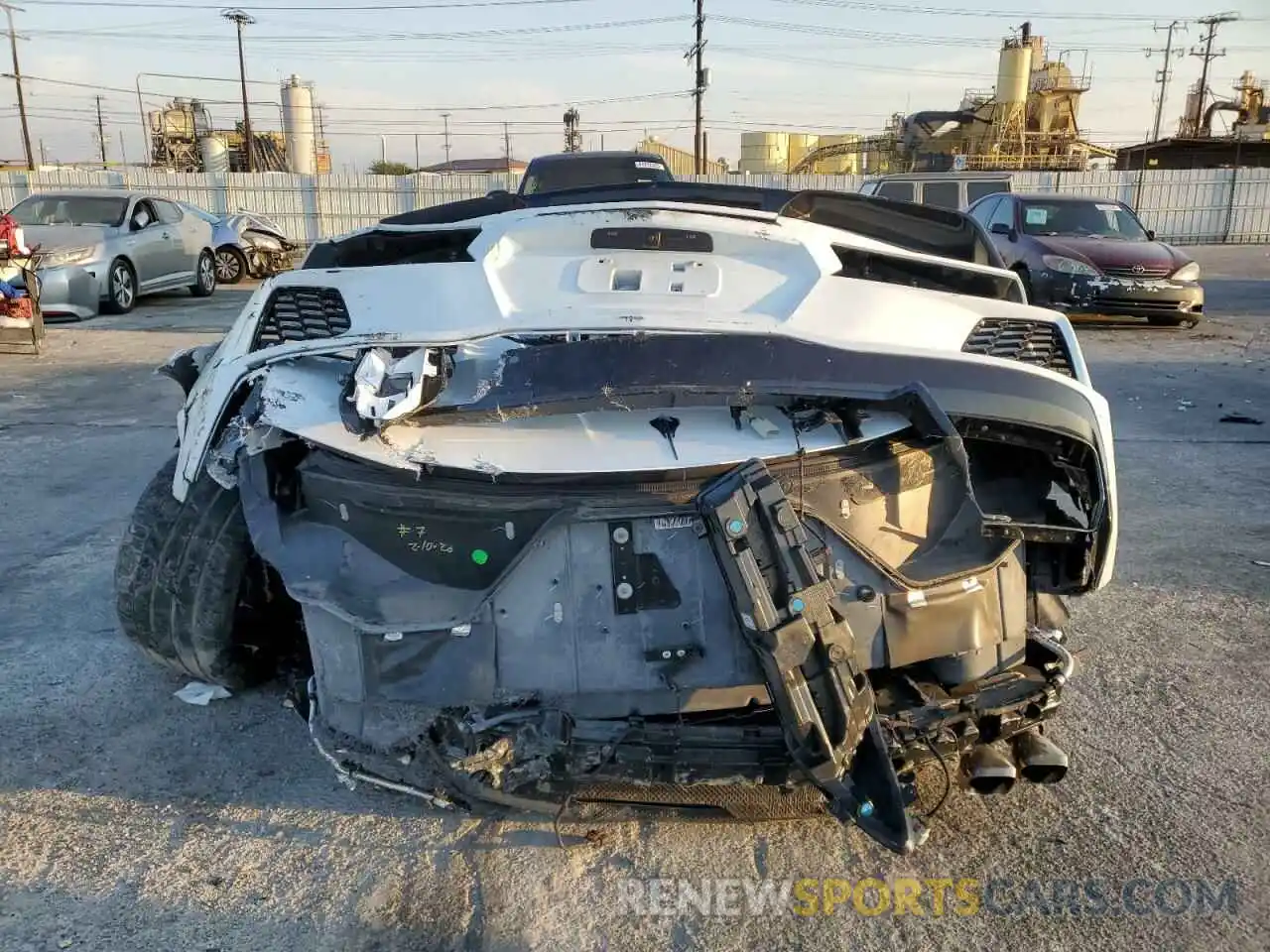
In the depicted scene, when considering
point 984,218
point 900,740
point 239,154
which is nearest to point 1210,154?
point 984,218

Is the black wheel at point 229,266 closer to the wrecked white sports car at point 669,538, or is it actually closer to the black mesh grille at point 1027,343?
the wrecked white sports car at point 669,538

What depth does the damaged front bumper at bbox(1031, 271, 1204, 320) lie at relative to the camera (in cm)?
1036

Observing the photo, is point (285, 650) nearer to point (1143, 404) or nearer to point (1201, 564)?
point (1201, 564)

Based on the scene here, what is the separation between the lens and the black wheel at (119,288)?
38.4 feet

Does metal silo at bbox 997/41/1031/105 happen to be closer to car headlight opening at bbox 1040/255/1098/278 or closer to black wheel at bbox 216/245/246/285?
car headlight opening at bbox 1040/255/1098/278

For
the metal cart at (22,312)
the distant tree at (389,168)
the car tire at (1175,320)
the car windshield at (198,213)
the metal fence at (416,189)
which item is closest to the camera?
the metal cart at (22,312)

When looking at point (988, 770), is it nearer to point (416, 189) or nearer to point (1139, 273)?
point (1139, 273)

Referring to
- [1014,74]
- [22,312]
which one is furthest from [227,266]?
[1014,74]

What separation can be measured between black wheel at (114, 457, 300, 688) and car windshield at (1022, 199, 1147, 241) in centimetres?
1060

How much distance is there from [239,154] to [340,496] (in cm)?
4776

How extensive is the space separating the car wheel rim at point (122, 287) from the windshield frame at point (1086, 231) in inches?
434

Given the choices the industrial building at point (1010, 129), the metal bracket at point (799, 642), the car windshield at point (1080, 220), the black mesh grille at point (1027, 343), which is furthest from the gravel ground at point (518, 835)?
the industrial building at point (1010, 129)

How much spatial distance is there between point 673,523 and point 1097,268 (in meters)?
9.99

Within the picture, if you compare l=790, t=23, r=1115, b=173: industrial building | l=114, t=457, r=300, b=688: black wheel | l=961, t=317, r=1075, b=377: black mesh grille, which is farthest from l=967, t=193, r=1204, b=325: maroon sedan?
l=790, t=23, r=1115, b=173: industrial building
